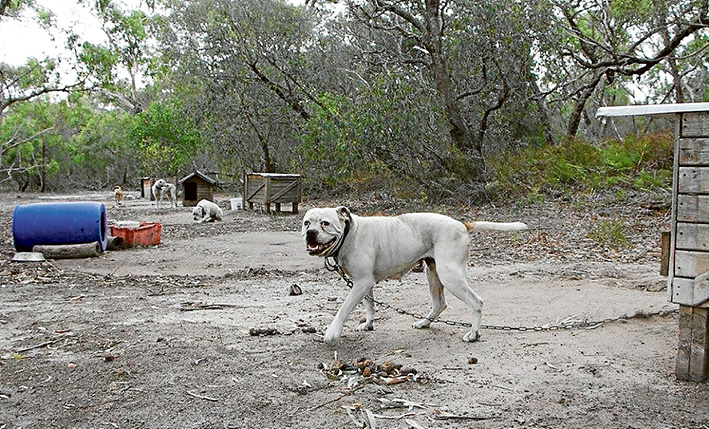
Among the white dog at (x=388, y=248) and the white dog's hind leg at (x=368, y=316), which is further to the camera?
the white dog's hind leg at (x=368, y=316)

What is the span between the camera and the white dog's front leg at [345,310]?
567 centimetres

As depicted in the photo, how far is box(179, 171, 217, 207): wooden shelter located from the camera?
27.7 meters

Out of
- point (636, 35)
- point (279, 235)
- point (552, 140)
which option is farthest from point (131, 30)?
point (636, 35)

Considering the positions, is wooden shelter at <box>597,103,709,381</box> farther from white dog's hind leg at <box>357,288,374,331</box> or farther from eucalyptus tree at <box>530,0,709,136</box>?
eucalyptus tree at <box>530,0,709,136</box>

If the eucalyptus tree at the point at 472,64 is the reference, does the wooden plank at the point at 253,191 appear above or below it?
below

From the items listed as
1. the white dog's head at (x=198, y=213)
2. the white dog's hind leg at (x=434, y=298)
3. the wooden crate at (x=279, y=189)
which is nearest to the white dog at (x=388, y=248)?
the white dog's hind leg at (x=434, y=298)

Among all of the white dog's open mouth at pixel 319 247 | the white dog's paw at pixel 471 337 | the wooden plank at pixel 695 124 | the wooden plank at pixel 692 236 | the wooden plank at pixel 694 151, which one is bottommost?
the white dog's paw at pixel 471 337

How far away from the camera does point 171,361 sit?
213 inches

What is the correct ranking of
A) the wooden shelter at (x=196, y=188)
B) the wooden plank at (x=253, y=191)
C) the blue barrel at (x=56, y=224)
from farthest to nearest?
the wooden shelter at (x=196, y=188) < the wooden plank at (x=253, y=191) < the blue barrel at (x=56, y=224)

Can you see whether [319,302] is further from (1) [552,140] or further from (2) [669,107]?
(1) [552,140]

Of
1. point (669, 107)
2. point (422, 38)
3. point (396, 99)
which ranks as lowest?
point (669, 107)

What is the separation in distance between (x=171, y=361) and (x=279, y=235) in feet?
35.2

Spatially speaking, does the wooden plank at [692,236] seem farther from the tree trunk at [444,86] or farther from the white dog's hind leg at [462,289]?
the tree trunk at [444,86]

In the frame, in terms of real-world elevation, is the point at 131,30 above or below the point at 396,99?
above
